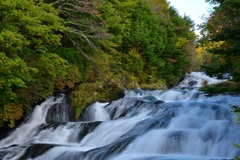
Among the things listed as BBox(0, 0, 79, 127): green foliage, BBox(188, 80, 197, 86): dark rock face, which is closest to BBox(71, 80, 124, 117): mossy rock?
BBox(0, 0, 79, 127): green foliage

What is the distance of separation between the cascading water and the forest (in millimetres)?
856

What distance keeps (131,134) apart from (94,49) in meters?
7.31

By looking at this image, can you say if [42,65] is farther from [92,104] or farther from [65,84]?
[92,104]

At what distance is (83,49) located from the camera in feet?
52.8

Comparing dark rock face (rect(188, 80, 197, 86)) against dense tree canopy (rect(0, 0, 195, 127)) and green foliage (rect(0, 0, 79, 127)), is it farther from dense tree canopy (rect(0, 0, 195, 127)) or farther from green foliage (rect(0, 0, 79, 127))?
green foliage (rect(0, 0, 79, 127))

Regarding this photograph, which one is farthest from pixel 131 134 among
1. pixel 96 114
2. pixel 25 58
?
pixel 25 58

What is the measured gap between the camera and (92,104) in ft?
46.3

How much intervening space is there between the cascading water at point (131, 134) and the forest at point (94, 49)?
856mm

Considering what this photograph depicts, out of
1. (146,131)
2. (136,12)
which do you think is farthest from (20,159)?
(136,12)

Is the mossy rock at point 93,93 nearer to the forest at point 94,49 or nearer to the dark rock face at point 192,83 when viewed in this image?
the forest at point 94,49

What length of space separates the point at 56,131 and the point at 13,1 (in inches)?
187

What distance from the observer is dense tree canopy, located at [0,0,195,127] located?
10094 millimetres

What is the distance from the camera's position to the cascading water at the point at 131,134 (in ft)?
27.1

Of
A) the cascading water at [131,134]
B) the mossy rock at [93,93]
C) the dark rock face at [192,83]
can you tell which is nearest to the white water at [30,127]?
the cascading water at [131,134]
